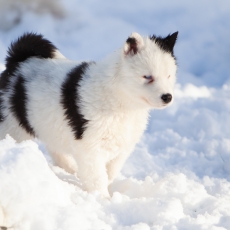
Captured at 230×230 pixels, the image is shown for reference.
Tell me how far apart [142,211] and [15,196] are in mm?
1024

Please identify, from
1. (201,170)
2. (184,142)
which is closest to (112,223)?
(201,170)

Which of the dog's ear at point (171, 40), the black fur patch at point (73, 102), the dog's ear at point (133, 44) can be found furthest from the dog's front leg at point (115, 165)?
the dog's ear at point (171, 40)

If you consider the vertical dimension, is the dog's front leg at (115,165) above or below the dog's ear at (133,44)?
below

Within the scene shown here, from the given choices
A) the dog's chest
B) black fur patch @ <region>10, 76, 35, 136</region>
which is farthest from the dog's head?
black fur patch @ <region>10, 76, 35, 136</region>

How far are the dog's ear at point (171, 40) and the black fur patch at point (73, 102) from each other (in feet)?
3.01

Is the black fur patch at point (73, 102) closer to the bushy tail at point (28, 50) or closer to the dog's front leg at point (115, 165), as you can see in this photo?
the dog's front leg at point (115, 165)

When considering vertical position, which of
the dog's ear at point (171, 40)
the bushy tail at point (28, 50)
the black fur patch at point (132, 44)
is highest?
the dog's ear at point (171, 40)

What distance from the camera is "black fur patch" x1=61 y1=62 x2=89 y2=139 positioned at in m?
4.26

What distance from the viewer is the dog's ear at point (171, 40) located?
4.35 m

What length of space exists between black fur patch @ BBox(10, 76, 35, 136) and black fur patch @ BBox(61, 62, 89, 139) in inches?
23.3

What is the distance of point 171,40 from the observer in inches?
173

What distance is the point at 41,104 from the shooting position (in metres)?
4.58

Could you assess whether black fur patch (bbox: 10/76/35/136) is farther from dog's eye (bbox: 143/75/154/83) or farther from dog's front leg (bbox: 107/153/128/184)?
dog's eye (bbox: 143/75/154/83)

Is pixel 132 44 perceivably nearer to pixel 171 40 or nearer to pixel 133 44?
A: pixel 133 44
